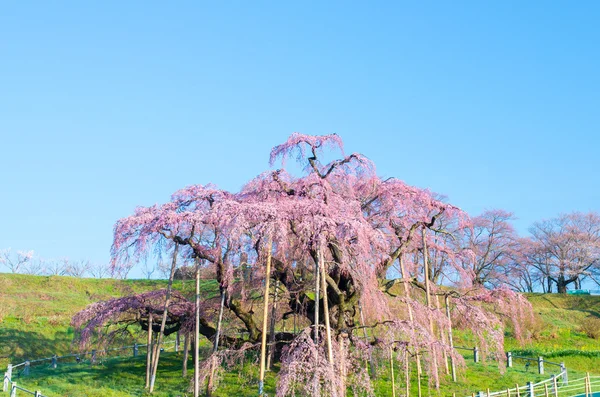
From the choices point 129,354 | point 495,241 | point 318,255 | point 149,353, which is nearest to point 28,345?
point 129,354

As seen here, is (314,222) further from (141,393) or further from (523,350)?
(523,350)

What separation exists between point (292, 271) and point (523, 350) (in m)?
19.0

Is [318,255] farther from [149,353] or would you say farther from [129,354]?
[129,354]

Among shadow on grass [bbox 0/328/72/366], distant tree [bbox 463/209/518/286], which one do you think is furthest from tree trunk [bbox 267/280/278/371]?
distant tree [bbox 463/209/518/286]

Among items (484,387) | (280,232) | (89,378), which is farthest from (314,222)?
(89,378)

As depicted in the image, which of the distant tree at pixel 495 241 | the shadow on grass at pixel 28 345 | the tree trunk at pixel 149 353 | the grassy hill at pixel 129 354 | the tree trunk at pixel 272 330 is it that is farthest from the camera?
the distant tree at pixel 495 241

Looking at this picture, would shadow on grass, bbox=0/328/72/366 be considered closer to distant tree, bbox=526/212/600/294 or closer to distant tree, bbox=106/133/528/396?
distant tree, bbox=106/133/528/396

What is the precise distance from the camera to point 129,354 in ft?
101

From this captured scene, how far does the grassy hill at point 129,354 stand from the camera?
2070cm

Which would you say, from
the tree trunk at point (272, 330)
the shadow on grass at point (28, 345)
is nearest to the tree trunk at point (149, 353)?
the tree trunk at point (272, 330)

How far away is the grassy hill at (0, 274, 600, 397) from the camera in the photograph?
20703mm

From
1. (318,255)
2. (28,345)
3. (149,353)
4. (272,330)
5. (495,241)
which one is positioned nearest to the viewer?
(318,255)

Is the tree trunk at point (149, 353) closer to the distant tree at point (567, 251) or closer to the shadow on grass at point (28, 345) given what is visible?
the shadow on grass at point (28, 345)

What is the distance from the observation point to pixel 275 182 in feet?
69.0
